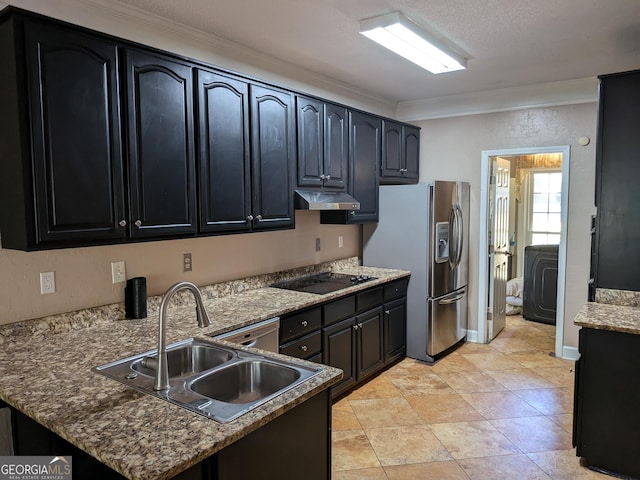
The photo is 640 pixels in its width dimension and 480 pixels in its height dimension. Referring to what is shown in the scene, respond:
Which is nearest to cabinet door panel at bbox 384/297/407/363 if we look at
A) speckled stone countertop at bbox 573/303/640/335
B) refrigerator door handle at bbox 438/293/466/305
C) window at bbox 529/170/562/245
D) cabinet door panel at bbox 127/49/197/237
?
refrigerator door handle at bbox 438/293/466/305

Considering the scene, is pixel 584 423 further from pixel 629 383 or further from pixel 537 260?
pixel 537 260

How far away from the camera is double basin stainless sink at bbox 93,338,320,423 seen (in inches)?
65.2

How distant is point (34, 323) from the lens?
2230 mm

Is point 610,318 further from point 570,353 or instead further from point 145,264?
point 145,264

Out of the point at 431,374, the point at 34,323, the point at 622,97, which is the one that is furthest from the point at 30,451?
the point at 622,97

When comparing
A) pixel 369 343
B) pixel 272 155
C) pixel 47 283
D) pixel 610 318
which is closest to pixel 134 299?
pixel 47 283

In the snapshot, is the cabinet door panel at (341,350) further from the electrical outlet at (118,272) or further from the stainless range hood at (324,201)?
the electrical outlet at (118,272)

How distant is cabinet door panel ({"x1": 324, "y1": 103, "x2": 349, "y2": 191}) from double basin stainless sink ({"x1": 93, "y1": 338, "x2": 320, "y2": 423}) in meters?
1.89

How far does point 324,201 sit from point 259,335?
1.19m

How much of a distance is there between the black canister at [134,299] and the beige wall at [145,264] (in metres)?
0.07

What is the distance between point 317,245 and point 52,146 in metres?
2.49

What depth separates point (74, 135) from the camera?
204cm

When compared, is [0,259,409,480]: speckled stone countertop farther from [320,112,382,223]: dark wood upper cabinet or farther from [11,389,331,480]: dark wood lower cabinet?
[320,112,382,223]: dark wood upper cabinet

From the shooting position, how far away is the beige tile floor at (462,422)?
2.62 meters
